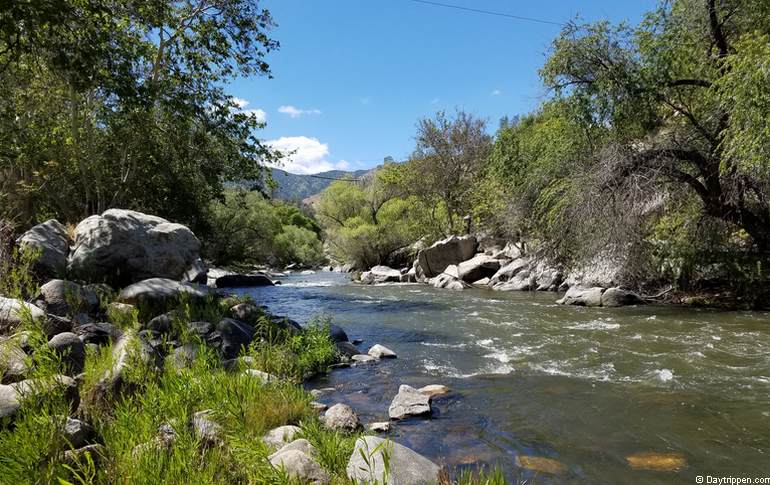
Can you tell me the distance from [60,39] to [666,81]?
14.7 meters

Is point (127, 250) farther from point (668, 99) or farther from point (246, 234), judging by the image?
point (246, 234)

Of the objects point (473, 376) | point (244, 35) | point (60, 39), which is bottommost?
point (473, 376)

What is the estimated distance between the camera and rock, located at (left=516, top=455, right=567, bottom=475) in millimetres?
4570

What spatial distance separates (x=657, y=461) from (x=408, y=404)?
2.87m

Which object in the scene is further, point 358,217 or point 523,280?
point 358,217

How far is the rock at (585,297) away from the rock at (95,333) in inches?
545

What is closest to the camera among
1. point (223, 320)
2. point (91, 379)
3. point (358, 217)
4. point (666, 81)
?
point (91, 379)

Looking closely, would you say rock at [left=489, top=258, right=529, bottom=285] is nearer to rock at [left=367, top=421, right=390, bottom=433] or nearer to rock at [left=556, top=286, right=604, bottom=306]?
rock at [left=556, top=286, right=604, bottom=306]

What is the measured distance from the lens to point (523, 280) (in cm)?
2233

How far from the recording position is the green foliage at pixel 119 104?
984cm

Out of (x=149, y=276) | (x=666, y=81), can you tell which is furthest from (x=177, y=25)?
(x=666, y=81)

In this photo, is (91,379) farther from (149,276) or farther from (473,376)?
(149,276)

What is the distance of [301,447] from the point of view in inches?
158

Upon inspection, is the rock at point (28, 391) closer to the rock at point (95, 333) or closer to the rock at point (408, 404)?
the rock at point (95, 333)
